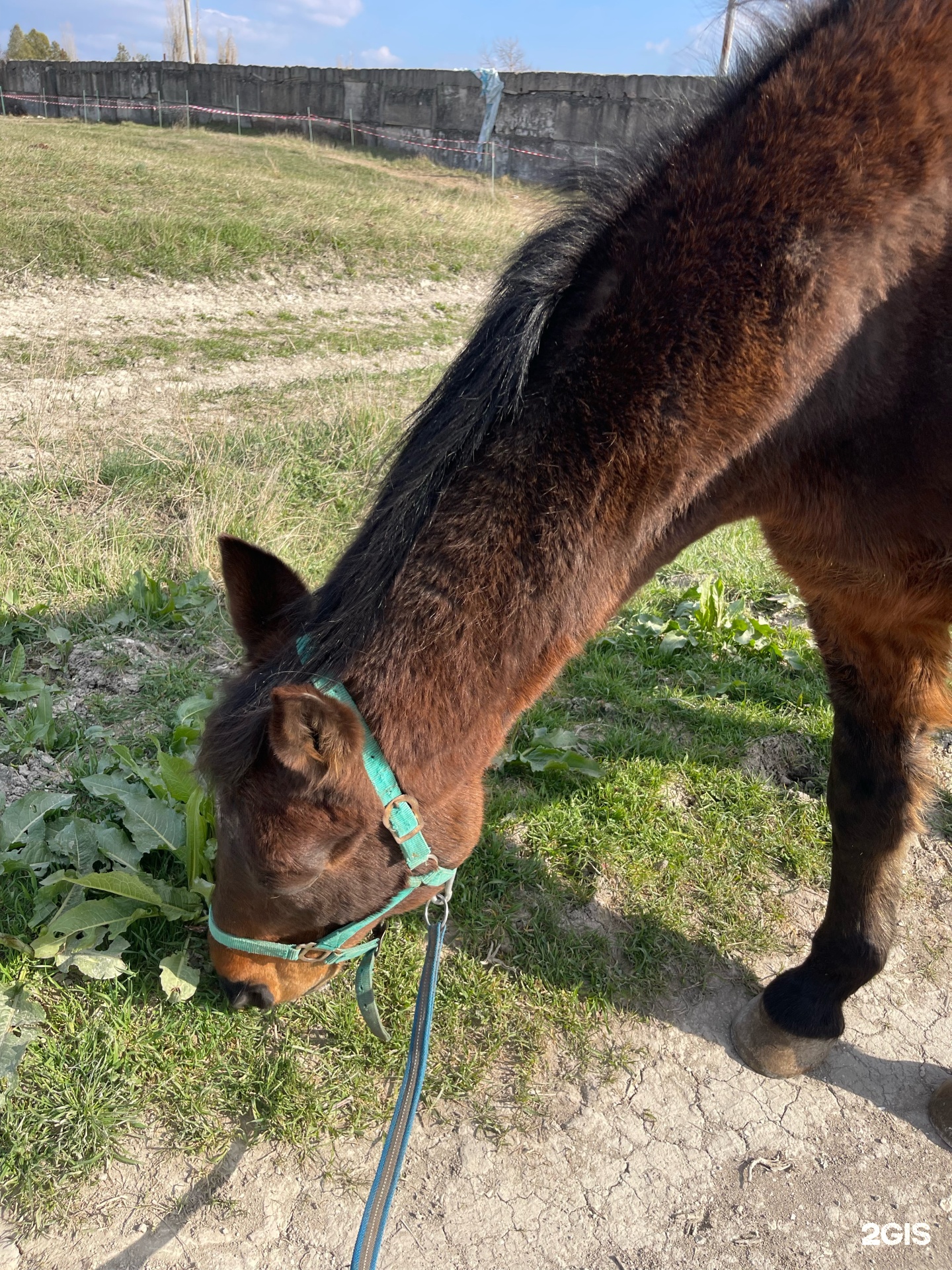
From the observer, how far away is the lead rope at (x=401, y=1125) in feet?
5.40

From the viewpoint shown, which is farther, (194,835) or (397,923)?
(397,923)

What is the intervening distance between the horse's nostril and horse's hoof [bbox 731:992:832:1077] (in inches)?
56.6

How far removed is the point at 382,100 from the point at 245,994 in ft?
89.1

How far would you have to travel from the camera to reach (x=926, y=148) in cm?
160

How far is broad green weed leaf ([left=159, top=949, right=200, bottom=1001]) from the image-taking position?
2355mm

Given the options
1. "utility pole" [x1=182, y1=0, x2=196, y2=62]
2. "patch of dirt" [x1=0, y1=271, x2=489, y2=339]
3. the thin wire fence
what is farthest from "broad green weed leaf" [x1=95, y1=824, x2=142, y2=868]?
"utility pole" [x1=182, y1=0, x2=196, y2=62]

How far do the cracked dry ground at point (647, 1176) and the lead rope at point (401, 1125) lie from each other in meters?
0.33

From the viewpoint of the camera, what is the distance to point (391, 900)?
177cm

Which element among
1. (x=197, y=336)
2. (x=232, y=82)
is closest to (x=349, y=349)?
(x=197, y=336)

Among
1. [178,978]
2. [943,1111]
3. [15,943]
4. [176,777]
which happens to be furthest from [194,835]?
[943,1111]

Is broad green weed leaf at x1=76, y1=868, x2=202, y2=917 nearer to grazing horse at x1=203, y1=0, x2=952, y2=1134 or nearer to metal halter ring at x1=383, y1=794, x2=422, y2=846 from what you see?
grazing horse at x1=203, y1=0, x2=952, y2=1134

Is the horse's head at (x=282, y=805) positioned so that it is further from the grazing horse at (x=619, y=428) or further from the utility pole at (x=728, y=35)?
the utility pole at (x=728, y=35)

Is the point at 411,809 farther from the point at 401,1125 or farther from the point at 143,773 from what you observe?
the point at 143,773

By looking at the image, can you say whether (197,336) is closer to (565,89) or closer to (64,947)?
(64,947)
